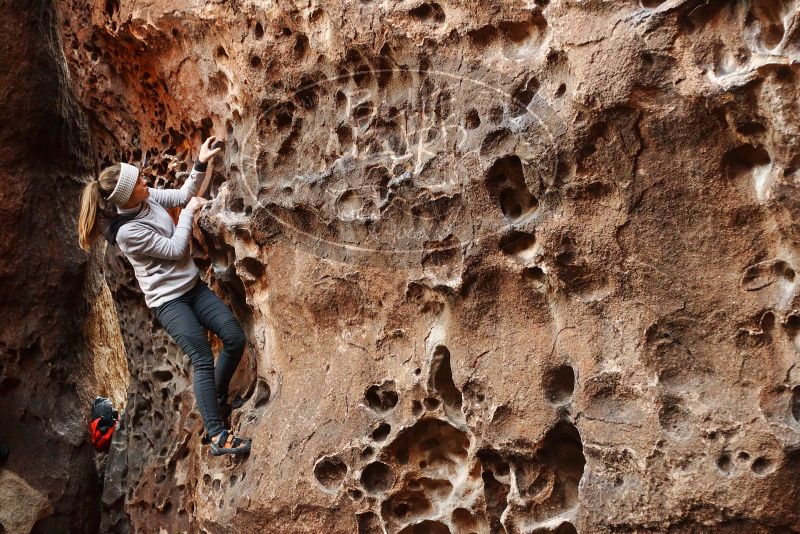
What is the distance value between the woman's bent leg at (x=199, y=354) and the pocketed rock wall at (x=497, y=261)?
138 millimetres

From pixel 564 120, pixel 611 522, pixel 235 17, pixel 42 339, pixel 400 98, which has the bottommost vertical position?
pixel 611 522

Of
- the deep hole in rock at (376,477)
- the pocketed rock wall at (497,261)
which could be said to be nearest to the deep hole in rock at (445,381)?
the pocketed rock wall at (497,261)

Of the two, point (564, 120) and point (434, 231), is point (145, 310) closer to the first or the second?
point (434, 231)

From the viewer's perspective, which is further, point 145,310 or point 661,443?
point 145,310

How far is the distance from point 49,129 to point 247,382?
165cm

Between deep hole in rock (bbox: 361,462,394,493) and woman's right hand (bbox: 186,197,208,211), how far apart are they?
3.69ft

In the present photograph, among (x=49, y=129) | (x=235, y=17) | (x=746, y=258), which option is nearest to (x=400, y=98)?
(x=235, y=17)

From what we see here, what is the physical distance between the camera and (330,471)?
3242 mm

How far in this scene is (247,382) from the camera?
12.4 feet

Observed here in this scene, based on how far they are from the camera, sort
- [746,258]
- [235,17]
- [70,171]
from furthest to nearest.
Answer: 1. [70,171]
2. [235,17]
3. [746,258]

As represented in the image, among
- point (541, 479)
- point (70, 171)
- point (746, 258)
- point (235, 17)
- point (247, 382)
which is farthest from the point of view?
point (70, 171)

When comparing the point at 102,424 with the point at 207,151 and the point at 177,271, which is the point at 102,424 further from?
the point at 207,151

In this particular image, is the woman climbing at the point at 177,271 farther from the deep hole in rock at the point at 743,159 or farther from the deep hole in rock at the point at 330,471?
the deep hole in rock at the point at 743,159

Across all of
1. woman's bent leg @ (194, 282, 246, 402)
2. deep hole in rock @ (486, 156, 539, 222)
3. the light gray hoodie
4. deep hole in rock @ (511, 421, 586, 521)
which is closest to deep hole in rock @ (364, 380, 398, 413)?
deep hole in rock @ (511, 421, 586, 521)
